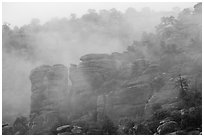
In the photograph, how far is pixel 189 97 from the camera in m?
34.6

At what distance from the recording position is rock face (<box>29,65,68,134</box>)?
A: 3881 centimetres

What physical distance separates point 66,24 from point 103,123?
46206mm

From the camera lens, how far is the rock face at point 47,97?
38812mm

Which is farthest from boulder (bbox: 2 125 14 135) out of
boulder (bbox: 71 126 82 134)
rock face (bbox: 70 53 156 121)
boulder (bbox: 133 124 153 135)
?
boulder (bbox: 133 124 153 135)

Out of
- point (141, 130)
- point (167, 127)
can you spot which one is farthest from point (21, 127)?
point (167, 127)

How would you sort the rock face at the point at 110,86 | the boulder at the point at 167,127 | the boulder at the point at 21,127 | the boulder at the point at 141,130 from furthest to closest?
the boulder at the point at 21,127 → the rock face at the point at 110,86 → the boulder at the point at 141,130 → the boulder at the point at 167,127

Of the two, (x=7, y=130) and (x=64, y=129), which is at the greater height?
(x=64, y=129)

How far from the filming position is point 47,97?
142 ft

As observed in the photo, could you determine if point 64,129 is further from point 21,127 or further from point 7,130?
point 7,130

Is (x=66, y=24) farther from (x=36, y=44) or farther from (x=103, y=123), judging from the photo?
(x=103, y=123)

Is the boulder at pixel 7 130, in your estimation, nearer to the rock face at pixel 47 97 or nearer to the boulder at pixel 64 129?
the rock face at pixel 47 97

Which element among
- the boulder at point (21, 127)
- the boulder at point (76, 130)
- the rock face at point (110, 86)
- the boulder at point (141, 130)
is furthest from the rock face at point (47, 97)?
the boulder at point (141, 130)

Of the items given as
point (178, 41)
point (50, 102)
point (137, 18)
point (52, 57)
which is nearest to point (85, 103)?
point (50, 102)

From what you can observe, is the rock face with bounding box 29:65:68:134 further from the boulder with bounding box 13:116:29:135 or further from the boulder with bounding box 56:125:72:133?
the boulder with bounding box 56:125:72:133
